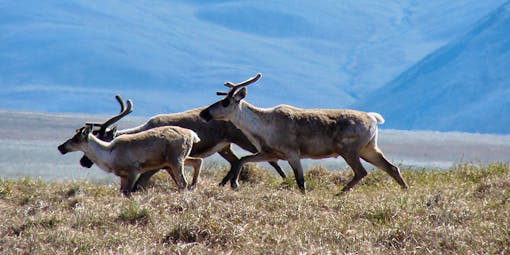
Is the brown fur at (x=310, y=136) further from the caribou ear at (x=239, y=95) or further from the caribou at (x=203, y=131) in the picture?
the caribou at (x=203, y=131)

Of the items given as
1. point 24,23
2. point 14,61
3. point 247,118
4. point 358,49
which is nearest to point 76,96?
point 14,61

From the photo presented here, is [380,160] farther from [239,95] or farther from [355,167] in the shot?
[239,95]

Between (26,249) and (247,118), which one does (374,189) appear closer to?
(247,118)

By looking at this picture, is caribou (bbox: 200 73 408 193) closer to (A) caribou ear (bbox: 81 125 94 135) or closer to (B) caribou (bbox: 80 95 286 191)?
(B) caribou (bbox: 80 95 286 191)

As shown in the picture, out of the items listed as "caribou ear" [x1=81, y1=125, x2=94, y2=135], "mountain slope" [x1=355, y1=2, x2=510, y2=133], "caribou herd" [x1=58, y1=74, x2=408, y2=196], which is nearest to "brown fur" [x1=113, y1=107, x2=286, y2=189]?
"caribou herd" [x1=58, y1=74, x2=408, y2=196]

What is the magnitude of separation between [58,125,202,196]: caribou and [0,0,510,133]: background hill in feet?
276

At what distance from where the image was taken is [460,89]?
10244 centimetres

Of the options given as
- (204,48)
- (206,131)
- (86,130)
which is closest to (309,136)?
(206,131)

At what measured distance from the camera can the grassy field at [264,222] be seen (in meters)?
10.2

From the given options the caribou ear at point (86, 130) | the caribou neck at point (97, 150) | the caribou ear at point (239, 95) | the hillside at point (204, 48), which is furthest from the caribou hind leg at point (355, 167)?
the hillside at point (204, 48)

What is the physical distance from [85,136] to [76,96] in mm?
97548

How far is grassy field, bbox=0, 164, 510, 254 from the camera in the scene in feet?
33.4

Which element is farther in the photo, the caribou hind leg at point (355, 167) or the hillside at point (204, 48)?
the hillside at point (204, 48)

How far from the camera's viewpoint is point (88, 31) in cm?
12312
